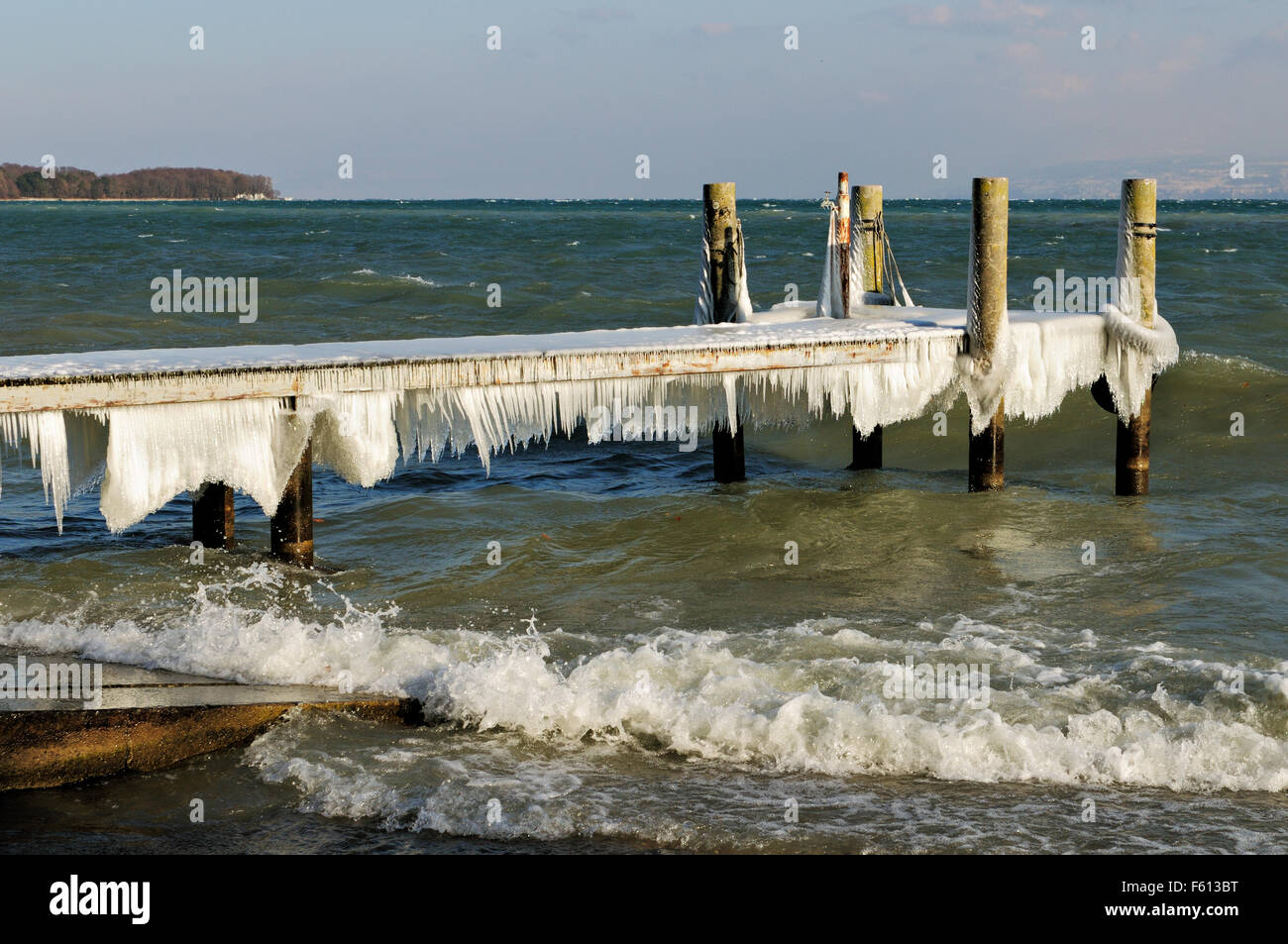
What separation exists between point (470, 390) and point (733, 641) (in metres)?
2.65

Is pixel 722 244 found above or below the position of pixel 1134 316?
above

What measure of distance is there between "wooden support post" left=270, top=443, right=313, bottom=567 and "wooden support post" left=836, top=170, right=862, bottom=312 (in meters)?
5.39

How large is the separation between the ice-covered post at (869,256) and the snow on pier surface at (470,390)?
188 centimetres

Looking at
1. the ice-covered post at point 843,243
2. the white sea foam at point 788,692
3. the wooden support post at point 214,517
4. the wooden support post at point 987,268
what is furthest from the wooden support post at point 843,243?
the wooden support post at point 214,517

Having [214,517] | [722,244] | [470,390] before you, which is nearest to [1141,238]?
[722,244]

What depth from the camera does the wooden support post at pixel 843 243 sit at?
1221 centimetres

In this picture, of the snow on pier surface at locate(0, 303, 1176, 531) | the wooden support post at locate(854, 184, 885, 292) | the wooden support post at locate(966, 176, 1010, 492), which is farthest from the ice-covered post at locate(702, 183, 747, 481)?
the wooden support post at locate(966, 176, 1010, 492)

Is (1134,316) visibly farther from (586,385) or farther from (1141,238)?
(586,385)

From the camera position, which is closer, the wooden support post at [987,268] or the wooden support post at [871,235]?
the wooden support post at [987,268]

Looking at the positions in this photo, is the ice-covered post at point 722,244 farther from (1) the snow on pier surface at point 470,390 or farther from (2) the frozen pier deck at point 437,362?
(2) the frozen pier deck at point 437,362

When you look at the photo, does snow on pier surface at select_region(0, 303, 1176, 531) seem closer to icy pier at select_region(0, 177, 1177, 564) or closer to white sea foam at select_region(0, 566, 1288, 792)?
icy pier at select_region(0, 177, 1177, 564)

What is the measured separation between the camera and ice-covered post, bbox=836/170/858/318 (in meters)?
12.2

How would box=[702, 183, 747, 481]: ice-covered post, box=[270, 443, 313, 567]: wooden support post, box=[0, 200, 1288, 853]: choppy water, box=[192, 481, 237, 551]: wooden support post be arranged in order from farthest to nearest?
1. box=[702, 183, 747, 481]: ice-covered post
2. box=[192, 481, 237, 551]: wooden support post
3. box=[270, 443, 313, 567]: wooden support post
4. box=[0, 200, 1288, 853]: choppy water

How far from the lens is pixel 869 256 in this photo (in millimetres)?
13812
